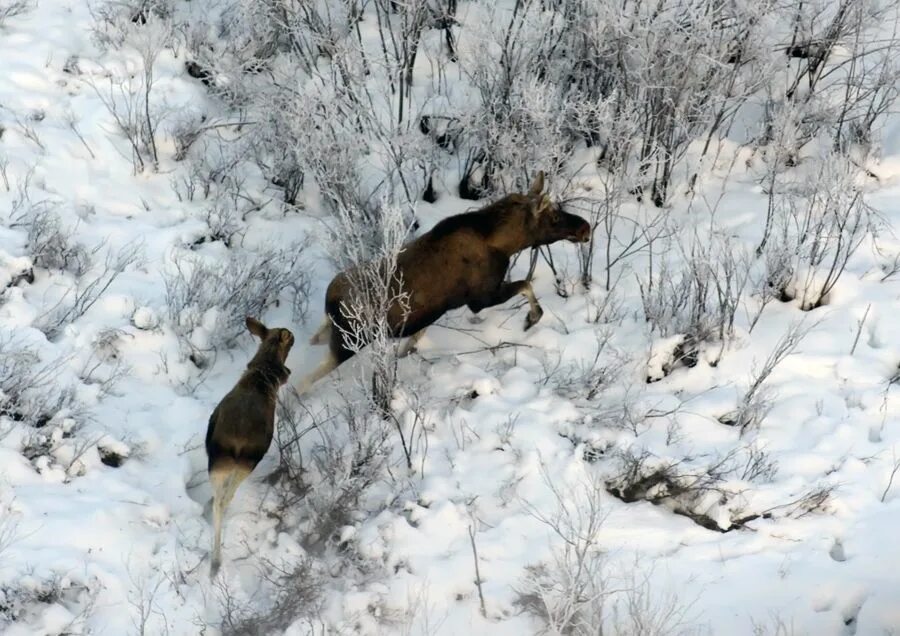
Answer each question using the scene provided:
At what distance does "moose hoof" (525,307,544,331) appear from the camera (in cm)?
734

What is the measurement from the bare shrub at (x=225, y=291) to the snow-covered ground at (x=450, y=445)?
74 mm

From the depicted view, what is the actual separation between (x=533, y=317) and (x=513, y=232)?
784 millimetres

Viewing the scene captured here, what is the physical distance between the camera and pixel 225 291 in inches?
287

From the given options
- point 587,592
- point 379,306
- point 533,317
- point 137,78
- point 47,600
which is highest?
point 137,78

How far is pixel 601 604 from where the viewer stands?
487 cm

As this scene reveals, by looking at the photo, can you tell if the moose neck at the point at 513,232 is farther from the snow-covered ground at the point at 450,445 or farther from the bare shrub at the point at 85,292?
the bare shrub at the point at 85,292

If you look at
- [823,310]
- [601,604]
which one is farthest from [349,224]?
[823,310]

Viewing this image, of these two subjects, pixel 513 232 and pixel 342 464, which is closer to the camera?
pixel 342 464

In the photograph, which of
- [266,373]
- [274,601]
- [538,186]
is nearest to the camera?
[274,601]

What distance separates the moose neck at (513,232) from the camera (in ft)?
22.8

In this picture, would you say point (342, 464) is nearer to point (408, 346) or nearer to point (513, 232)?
point (408, 346)

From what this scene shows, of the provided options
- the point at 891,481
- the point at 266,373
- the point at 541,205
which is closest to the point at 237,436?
the point at 266,373

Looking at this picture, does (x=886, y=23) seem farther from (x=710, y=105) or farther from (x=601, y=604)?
(x=601, y=604)

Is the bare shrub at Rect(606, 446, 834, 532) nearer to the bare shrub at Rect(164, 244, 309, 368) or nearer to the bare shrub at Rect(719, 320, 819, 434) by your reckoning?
the bare shrub at Rect(719, 320, 819, 434)
